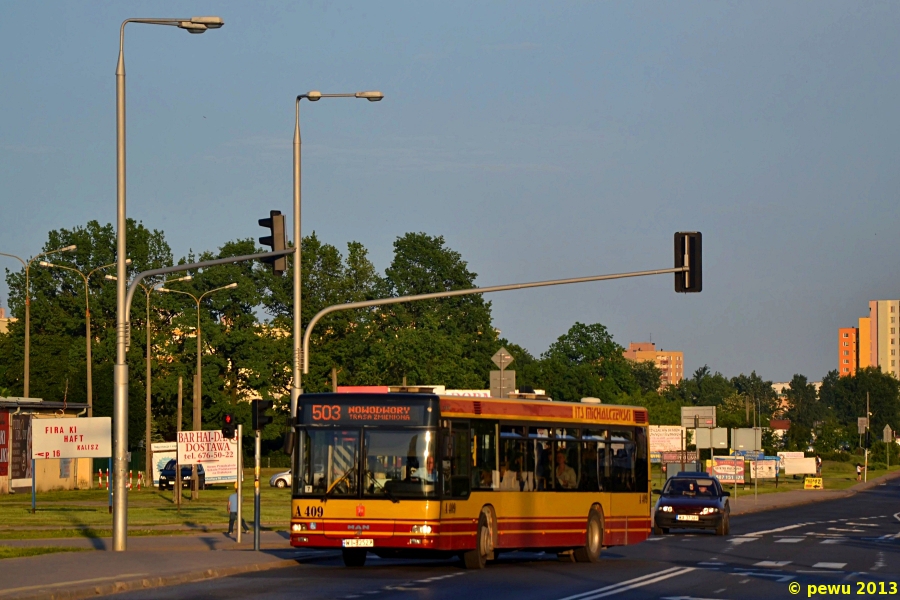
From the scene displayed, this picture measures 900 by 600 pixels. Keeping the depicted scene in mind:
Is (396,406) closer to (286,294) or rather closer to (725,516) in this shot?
(725,516)

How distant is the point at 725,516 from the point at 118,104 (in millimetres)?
18473

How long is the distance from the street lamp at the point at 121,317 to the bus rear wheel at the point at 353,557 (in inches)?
160

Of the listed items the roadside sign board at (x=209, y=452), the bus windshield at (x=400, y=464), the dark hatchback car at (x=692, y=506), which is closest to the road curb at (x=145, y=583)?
the bus windshield at (x=400, y=464)

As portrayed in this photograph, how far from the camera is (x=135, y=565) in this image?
20.7m

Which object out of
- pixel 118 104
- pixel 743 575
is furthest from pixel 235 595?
pixel 118 104

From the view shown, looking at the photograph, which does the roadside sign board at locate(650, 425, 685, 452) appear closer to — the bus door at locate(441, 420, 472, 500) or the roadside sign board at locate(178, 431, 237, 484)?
the roadside sign board at locate(178, 431, 237, 484)

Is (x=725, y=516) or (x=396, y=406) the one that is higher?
(x=396, y=406)

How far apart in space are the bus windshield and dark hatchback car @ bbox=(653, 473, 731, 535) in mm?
14919

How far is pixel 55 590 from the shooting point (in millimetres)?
16344

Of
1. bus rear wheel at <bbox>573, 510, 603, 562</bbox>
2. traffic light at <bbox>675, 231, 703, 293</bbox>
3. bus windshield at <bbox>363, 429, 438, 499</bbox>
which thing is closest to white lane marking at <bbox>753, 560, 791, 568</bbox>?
bus rear wheel at <bbox>573, 510, 603, 562</bbox>

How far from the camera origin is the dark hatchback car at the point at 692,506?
111 ft

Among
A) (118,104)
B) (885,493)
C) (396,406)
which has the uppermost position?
(118,104)

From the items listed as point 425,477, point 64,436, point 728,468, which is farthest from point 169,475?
point 425,477

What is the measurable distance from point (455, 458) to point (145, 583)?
5076mm
